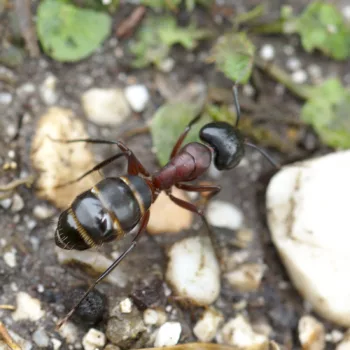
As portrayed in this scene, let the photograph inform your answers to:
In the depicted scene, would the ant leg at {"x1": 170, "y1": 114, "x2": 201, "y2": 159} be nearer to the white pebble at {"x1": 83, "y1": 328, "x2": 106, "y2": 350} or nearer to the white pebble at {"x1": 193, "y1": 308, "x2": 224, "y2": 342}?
the white pebble at {"x1": 193, "y1": 308, "x2": 224, "y2": 342}

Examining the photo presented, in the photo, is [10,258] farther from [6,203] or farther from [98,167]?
[98,167]

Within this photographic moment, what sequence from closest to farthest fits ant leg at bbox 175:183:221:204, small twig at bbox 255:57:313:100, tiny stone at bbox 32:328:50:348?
tiny stone at bbox 32:328:50:348, ant leg at bbox 175:183:221:204, small twig at bbox 255:57:313:100

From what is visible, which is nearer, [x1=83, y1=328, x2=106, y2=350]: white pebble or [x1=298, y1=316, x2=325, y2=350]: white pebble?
[x1=83, y1=328, x2=106, y2=350]: white pebble

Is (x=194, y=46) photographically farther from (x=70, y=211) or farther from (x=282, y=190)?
(x=70, y=211)

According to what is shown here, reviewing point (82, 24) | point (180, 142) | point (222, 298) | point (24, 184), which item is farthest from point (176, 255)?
point (82, 24)

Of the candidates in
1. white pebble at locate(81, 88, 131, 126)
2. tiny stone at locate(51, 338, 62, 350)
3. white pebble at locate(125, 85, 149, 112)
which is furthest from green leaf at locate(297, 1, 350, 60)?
tiny stone at locate(51, 338, 62, 350)

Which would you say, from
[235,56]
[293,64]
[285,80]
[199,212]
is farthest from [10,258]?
[293,64]
